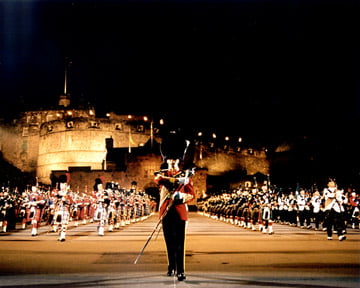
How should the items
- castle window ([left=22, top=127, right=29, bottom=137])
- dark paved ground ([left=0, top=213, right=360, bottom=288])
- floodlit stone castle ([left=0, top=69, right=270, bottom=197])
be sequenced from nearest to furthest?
1. dark paved ground ([left=0, top=213, right=360, bottom=288])
2. floodlit stone castle ([left=0, top=69, right=270, bottom=197])
3. castle window ([left=22, top=127, right=29, bottom=137])

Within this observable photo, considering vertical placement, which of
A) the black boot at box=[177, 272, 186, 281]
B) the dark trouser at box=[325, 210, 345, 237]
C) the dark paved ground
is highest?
the dark trouser at box=[325, 210, 345, 237]

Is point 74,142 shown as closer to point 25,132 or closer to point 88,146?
point 88,146

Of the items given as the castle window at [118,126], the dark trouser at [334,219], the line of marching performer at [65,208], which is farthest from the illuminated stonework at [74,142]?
the dark trouser at [334,219]

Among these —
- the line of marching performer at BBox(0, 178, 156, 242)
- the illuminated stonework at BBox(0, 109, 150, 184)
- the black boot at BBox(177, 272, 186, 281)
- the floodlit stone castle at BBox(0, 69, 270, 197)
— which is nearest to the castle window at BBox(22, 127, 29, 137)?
the floodlit stone castle at BBox(0, 69, 270, 197)

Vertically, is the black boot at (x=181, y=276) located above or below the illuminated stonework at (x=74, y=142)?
below

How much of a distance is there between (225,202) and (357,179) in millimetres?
25873

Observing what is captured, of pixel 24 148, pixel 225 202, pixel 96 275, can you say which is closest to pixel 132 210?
pixel 225 202

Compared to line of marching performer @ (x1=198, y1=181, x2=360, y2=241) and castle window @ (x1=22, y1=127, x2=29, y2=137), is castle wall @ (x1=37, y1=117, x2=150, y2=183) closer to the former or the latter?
castle window @ (x1=22, y1=127, x2=29, y2=137)

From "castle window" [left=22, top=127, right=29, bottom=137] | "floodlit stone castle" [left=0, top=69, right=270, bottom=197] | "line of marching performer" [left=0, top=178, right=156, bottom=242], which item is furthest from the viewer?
"castle window" [left=22, top=127, right=29, bottom=137]

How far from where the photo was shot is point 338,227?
12.6m

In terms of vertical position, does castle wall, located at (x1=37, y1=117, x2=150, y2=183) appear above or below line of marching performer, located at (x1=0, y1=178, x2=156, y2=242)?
above

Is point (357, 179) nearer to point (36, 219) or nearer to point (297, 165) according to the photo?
point (297, 165)

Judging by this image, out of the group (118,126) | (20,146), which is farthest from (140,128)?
(20,146)

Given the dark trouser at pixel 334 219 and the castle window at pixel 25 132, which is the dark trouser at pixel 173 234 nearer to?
the dark trouser at pixel 334 219
